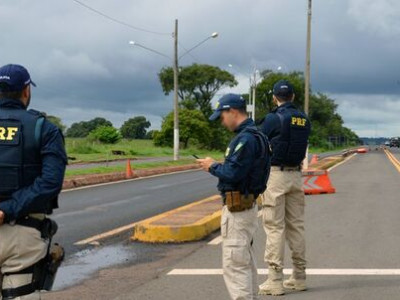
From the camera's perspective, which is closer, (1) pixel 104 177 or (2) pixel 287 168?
Answer: (2) pixel 287 168

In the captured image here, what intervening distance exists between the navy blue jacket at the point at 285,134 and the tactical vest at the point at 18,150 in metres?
2.97

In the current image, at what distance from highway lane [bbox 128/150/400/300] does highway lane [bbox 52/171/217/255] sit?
2.61 m

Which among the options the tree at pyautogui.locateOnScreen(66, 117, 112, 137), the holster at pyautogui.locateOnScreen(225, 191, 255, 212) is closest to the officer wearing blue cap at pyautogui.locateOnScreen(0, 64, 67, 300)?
the holster at pyautogui.locateOnScreen(225, 191, 255, 212)

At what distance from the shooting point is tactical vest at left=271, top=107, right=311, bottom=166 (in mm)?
6059

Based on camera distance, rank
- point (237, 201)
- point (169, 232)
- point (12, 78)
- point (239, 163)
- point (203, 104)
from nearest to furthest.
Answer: point (12, 78)
point (239, 163)
point (237, 201)
point (169, 232)
point (203, 104)

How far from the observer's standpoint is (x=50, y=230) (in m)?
3.71

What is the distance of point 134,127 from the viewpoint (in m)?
126

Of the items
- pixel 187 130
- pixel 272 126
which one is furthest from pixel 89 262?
pixel 187 130

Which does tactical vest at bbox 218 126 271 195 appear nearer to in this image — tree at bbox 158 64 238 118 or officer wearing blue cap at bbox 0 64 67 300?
officer wearing blue cap at bbox 0 64 67 300

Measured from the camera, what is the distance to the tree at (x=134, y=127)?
12556 cm

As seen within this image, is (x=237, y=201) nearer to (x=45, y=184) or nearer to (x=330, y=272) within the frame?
(x=45, y=184)

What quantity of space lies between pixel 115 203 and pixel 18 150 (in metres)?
11.1

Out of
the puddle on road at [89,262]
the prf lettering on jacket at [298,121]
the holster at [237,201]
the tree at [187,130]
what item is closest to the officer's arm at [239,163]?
the holster at [237,201]

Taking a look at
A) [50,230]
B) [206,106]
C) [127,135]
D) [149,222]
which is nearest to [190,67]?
[206,106]
